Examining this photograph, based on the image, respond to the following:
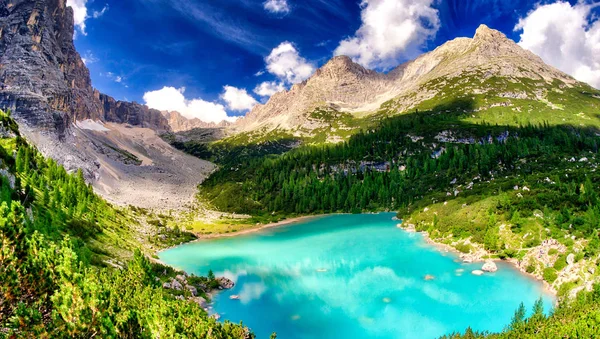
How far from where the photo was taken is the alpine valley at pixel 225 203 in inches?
506

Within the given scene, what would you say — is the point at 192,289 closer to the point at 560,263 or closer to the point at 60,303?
the point at 60,303

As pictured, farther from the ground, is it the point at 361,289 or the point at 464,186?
the point at 464,186

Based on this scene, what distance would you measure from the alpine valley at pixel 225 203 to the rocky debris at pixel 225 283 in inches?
9.8

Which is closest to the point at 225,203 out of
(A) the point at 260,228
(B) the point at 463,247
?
(A) the point at 260,228

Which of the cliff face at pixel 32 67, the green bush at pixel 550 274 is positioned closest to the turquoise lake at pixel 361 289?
the green bush at pixel 550 274

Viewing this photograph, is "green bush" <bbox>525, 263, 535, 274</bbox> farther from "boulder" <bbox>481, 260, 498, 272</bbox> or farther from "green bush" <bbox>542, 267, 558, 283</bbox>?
"boulder" <bbox>481, 260, 498, 272</bbox>

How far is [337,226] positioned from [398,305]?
57.9m

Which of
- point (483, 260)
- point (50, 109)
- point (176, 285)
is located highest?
point (50, 109)

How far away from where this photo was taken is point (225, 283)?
47094 mm

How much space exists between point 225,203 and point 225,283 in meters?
96.1

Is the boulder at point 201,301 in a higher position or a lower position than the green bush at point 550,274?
lower

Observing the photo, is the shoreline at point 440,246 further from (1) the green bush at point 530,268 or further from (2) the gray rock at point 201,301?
(2) the gray rock at point 201,301

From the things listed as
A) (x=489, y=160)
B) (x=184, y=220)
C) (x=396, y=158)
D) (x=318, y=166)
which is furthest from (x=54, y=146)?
(x=489, y=160)

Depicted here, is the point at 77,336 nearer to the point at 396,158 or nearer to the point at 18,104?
the point at 396,158
